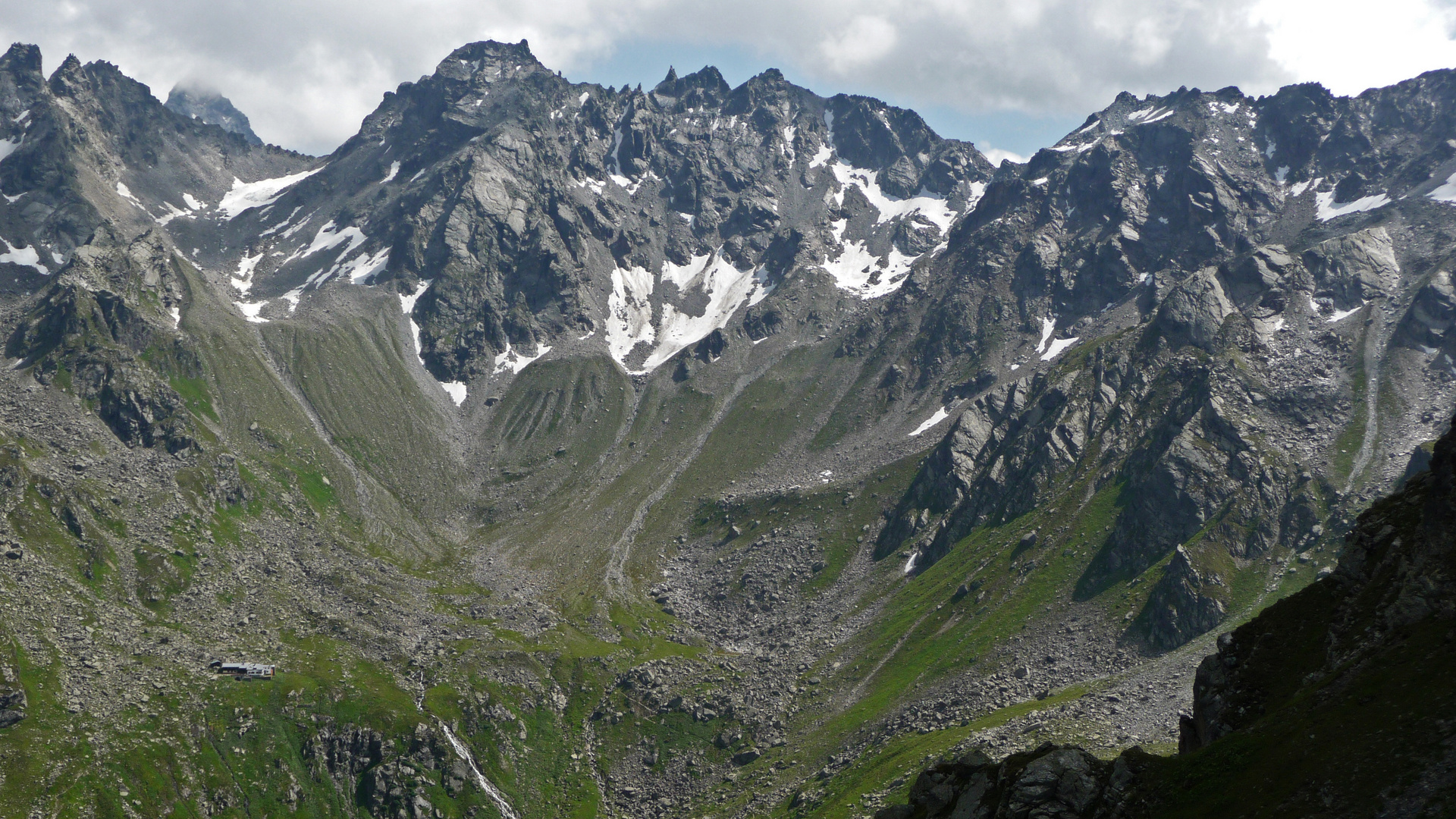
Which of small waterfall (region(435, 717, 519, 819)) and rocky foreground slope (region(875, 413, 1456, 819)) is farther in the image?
small waterfall (region(435, 717, 519, 819))

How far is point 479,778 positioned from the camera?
445 ft

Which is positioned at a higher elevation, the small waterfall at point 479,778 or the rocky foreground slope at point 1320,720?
the rocky foreground slope at point 1320,720

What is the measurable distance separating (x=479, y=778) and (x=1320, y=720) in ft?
413

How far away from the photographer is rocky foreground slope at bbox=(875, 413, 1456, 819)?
33.1 m

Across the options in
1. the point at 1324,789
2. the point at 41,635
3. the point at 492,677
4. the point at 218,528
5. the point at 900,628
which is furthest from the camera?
the point at 218,528

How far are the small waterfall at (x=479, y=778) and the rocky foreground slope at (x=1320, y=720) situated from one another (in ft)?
333

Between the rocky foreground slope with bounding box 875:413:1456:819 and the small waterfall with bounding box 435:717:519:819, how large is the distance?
10137 centimetres

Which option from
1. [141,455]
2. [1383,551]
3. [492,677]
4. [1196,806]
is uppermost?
[141,455]

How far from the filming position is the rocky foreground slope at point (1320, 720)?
33.1m

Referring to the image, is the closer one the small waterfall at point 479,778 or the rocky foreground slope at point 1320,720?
the rocky foreground slope at point 1320,720

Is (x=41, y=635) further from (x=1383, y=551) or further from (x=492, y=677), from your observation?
(x=1383, y=551)

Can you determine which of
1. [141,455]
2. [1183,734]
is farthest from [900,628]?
[141,455]

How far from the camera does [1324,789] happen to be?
33.4 meters

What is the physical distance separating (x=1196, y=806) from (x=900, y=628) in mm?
137991
